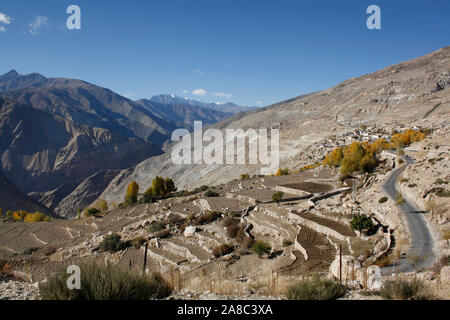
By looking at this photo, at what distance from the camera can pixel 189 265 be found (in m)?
16.0

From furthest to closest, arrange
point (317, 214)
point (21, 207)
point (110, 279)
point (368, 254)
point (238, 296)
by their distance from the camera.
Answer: point (21, 207) → point (317, 214) → point (368, 254) → point (238, 296) → point (110, 279)

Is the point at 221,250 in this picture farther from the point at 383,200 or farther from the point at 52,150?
the point at 52,150

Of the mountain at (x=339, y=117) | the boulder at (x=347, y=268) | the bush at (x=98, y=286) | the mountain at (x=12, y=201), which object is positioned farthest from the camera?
the mountain at (x=12, y=201)

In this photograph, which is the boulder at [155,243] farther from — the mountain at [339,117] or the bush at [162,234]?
the mountain at [339,117]

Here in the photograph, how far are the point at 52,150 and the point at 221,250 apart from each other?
470 feet

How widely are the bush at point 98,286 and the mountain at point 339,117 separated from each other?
4419 centimetres

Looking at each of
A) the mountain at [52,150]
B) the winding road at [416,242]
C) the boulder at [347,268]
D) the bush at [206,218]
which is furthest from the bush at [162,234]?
the mountain at [52,150]

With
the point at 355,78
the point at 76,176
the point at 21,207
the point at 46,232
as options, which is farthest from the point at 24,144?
the point at 355,78

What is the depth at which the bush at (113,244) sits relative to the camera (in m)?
20.9

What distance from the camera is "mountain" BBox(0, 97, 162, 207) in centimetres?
12181

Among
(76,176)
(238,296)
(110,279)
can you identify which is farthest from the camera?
(76,176)

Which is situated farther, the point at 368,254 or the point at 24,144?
the point at 24,144

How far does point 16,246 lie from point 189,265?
20.6 metres
